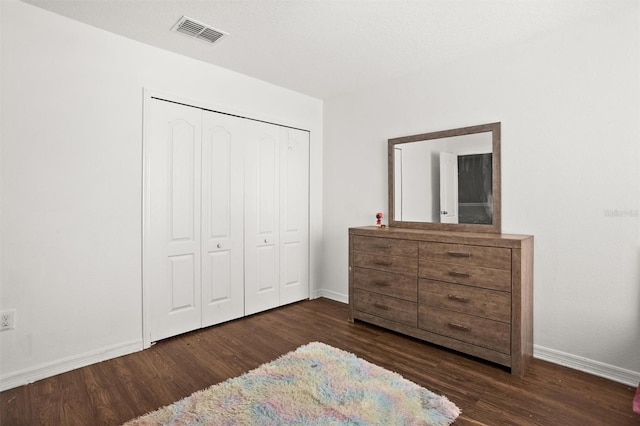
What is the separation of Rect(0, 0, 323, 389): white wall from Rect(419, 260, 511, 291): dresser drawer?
2.38 meters

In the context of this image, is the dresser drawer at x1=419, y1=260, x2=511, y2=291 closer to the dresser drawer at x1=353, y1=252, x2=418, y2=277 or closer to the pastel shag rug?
the dresser drawer at x1=353, y1=252, x2=418, y2=277

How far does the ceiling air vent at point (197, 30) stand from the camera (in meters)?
2.43

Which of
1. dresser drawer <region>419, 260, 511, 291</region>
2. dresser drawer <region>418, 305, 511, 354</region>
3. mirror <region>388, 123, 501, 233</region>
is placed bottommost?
dresser drawer <region>418, 305, 511, 354</region>

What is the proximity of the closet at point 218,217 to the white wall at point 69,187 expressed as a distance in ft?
0.49

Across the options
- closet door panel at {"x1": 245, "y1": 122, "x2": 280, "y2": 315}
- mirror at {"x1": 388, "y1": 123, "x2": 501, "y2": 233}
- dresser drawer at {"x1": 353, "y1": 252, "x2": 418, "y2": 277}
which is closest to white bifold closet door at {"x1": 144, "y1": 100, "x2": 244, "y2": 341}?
closet door panel at {"x1": 245, "y1": 122, "x2": 280, "y2": 315}

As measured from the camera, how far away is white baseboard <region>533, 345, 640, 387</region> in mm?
2236

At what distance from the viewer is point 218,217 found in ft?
10.7

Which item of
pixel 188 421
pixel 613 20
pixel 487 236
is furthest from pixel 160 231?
pixel 613 20

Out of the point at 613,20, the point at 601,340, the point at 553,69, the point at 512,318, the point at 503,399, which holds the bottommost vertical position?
the point at 503,399

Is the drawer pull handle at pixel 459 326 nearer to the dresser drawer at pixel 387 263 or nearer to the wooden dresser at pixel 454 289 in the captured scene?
the wooden dresser at pixel 454 289

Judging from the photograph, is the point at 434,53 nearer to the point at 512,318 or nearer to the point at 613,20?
the point at 613,20

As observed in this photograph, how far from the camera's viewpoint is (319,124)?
4.29 m

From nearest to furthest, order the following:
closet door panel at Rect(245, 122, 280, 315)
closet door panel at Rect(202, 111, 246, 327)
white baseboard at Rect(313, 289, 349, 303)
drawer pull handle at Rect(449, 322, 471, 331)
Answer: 1. drawer pull handle at Rect(449, 322, 471, 331)
2. closet door panel at Rect(202, 111, 246, 327)
3. closet door panel at Rect(245, 122, 280, 315)
4. white baseboard at Rect(313, 289, 349, 303)

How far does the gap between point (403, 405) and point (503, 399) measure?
634 millimetres
